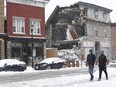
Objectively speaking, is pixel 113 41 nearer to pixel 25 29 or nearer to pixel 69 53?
pixel 69 53

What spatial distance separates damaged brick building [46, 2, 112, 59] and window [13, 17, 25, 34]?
15.1 metres

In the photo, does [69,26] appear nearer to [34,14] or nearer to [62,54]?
[62,54]

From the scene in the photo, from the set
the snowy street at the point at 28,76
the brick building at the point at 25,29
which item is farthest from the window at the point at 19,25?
the snowy street at the point at 28,76

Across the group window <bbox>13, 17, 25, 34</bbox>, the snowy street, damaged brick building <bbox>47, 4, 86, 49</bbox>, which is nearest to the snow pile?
damaged brick building <bbox>47, 4, 86, 49</bbox>

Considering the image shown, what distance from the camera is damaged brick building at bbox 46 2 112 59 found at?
60.1m

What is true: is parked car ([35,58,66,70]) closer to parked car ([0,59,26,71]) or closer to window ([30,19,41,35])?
parked car ([0,59,26,71])

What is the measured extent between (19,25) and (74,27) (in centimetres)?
1623

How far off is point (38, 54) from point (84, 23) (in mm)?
13875

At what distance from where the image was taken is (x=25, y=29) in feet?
153

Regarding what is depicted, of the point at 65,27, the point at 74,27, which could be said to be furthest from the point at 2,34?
the point at 74,27

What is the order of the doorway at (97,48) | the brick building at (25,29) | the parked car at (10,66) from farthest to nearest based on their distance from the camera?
the doorway at (97,48)
the brick building at (25,29)
the parked car at (10,66)

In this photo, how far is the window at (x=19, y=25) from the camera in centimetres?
4559

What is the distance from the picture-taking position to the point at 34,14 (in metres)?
48.2

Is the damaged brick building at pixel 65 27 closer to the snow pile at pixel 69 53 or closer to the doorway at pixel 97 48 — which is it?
the snow pile at pixel 69 53
